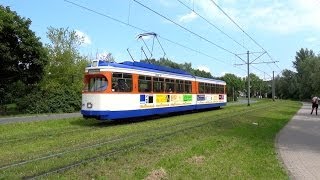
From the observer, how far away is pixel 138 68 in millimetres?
24859

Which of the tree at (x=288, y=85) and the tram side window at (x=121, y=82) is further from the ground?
the tree at (x=288, y=85)

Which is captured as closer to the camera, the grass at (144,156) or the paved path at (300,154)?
the grass at (144,156)

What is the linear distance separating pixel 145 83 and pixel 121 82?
275 centimetres

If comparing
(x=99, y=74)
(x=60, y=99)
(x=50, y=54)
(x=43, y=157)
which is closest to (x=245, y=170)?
(x=43, y=157)

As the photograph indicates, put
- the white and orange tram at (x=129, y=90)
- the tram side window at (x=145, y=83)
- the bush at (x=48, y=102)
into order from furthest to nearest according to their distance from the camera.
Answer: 1. the bush at (x=48, y=102)
2. the tram side window at (x=145, y=83)
3. the white and orange tram at (x=129, y=90)

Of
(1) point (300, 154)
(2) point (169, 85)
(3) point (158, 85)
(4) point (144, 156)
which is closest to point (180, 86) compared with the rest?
(2) point (169, 85)

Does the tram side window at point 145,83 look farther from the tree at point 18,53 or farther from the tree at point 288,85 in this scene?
the tree at point 288,85

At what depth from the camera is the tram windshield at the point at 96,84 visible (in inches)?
886

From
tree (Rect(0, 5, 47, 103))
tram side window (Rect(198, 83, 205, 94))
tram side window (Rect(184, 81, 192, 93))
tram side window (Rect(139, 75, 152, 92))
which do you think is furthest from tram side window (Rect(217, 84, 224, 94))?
tram side window (Rect(139, 75, 152, 92))

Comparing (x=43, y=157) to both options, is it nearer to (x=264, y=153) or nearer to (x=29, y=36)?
(x=264, y=153)

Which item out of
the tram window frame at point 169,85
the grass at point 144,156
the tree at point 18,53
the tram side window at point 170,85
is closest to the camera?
the grass at point 144,156

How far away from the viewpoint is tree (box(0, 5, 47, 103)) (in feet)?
118

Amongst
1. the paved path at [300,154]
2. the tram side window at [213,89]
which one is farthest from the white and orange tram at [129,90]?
the tram side window at [213,89]

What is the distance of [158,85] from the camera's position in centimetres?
2759
